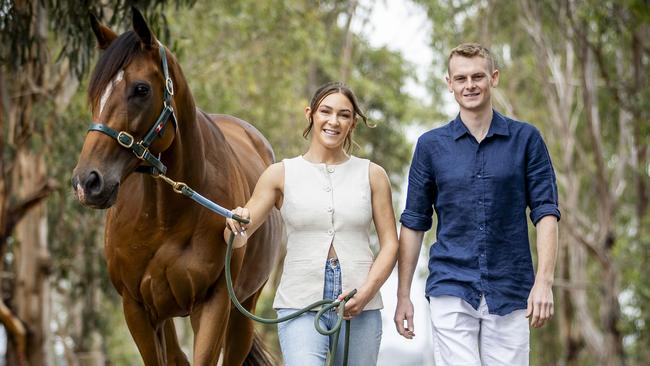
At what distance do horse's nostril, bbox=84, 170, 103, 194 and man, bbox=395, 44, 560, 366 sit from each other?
1.33m

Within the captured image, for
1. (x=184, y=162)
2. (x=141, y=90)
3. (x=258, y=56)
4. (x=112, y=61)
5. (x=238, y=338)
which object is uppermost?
(x=258, y=56)

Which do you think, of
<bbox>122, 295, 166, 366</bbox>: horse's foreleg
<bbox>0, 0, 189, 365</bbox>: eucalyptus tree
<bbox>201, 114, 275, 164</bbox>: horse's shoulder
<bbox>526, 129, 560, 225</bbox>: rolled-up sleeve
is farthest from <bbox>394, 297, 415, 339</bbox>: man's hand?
<bbox>0, 0, 189, 365</bbox>: eucalyptus tree

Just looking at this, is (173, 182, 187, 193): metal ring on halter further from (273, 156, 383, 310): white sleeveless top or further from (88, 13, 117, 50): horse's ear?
(88, 13, 117, 50): horse's ear

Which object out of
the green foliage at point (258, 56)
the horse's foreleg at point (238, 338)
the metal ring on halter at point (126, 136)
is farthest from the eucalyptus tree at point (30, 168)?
the metal ring on halter at point (126, 136)

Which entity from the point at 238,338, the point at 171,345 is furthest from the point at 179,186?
the point at 238,338

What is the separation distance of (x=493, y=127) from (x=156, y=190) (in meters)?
1.65

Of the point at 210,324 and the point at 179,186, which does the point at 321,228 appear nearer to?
the point at 179,186

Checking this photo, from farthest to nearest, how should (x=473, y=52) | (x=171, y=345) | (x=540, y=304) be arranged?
(x=171, y=345) < (x=473, y=52) < (x=540, y=304)

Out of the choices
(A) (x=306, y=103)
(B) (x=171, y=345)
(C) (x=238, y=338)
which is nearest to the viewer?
(B) (x=171, y=345)

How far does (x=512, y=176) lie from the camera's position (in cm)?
475

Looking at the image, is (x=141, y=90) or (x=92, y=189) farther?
(x=141, y=90)

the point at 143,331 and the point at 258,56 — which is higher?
the point at 258,56

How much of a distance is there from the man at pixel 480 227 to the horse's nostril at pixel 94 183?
1329mm

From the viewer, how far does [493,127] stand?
4.85 meters
